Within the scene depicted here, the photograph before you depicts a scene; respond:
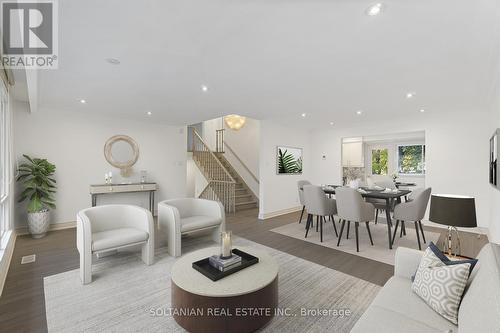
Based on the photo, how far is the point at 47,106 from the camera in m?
4.60

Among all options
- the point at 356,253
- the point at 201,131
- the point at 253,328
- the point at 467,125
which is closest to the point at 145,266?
the point at 253,328

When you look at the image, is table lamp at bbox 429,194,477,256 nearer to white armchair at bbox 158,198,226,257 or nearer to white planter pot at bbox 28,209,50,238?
white armchair at bbox 158,198,226,257

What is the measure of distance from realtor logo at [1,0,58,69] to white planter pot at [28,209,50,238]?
2.69 meters

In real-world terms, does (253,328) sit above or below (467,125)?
below

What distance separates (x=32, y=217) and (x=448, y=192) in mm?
8043

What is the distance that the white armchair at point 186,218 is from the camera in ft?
10.8

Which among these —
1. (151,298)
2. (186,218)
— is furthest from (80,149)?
(151,298)

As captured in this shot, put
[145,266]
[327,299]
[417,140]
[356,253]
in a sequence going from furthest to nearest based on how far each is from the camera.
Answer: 1. [417,140]
2. [356,253]
3. [145,266]
4. [327,299]

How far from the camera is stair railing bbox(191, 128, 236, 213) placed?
6793mm

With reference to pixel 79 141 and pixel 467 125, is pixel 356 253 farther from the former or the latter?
pixel 79 141

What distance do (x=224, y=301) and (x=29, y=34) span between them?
2763mm

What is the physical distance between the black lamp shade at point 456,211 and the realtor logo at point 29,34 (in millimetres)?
3449

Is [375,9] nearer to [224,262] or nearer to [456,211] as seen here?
[456,211]

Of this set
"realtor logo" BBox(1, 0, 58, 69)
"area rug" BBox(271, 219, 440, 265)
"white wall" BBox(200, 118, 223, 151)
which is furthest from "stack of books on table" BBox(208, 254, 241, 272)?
"white wall" BBox(200, 118, 223, 151)
